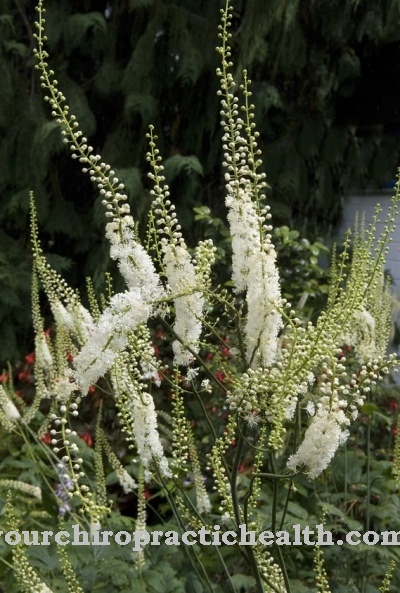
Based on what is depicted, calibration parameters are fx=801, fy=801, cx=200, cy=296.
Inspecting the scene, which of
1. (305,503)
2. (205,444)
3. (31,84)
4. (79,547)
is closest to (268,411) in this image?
(79,547)

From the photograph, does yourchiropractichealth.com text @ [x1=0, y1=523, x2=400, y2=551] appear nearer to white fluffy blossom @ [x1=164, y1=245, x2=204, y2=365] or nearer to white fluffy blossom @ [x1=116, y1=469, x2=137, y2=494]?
white fluffy blossom @ [x1=116, y1=469, x2=137, y2=494]

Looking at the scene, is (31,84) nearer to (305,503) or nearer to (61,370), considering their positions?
(61,370)

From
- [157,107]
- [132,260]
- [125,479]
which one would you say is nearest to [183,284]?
[132,260]

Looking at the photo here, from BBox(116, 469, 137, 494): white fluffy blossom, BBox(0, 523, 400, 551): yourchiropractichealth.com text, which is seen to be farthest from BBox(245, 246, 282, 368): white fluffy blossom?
BBox(116, 469, 137, 494): white fluffy blossom

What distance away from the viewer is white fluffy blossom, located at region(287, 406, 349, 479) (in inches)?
61.4

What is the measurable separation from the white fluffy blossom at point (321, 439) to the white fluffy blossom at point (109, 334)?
40 cm

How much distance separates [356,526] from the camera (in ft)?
8.89

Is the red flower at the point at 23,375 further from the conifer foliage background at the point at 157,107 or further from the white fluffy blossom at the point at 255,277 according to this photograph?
the white fluffy blossom at the point at 255,277

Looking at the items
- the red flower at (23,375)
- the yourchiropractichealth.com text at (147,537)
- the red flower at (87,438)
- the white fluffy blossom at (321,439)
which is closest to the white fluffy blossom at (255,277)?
the white fluffy blossom at (321,439)

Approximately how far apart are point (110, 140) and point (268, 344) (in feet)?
13.6

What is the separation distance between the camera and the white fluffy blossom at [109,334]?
156 centimetres

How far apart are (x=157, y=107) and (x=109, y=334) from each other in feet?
13.7

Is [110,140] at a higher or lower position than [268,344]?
higher

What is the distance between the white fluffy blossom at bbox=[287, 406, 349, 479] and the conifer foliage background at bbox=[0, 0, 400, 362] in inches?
143
